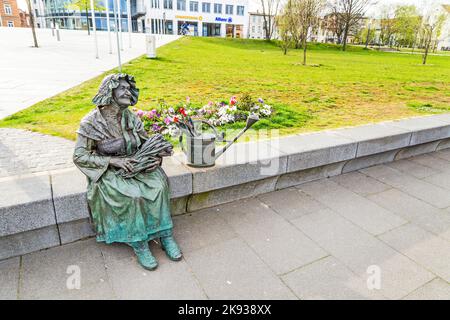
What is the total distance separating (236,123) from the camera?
5.76m

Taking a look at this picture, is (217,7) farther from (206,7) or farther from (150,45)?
(150,45)

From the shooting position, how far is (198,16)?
206 ft

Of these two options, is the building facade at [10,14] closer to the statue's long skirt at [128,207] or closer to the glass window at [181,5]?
the glass window at [181,5]

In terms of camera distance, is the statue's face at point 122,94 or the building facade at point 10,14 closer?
the statue's face at point 122,94

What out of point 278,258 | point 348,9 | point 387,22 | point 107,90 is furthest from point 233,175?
point 387,22

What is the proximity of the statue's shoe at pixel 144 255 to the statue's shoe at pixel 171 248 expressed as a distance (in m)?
0.15

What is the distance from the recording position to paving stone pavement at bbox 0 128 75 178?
3.90m

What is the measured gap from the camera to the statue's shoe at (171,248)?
2.80 meters

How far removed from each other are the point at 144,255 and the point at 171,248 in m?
0.24

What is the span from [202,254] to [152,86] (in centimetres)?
688

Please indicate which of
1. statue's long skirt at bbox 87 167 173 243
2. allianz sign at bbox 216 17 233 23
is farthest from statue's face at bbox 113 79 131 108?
allianz sign at bbox 216 17 233 23

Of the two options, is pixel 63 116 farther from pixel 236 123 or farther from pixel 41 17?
pixel 41 17

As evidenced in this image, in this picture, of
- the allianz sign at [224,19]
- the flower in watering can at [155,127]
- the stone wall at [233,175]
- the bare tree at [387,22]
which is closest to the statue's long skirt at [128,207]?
the stone wall at [233,175]

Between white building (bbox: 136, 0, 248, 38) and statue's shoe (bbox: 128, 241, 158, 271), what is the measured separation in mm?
60126
